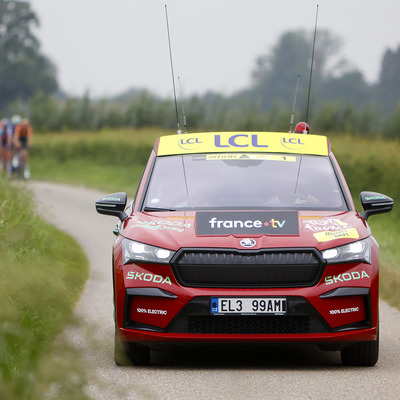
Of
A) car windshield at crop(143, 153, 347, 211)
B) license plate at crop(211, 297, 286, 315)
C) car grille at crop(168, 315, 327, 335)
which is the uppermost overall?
car windshield at crop(143, 153, 347, 211)

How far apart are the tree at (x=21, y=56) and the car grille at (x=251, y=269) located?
4306 inches

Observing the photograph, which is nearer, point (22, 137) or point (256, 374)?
point (256, 374)

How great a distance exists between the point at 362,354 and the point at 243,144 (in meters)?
2.13

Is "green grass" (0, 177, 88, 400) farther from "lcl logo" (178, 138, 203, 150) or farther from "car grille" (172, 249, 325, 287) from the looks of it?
"lcl logo" (178, 138, 203, 150)

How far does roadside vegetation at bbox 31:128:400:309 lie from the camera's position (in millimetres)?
17908

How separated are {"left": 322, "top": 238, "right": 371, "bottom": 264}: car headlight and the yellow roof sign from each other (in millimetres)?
1612

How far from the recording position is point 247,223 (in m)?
7.03

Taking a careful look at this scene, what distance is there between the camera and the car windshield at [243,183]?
7.74 meters

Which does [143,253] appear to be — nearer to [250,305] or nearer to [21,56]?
[250,305]

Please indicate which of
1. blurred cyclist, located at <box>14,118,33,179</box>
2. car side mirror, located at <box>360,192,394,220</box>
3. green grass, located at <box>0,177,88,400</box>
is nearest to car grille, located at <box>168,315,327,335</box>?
green grass, located at <box>0,177,88,400</box>

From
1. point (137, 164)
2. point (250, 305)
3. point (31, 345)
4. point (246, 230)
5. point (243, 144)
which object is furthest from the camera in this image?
point (137, 164)

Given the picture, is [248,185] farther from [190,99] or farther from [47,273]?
[190,99]

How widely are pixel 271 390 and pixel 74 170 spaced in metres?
35.8

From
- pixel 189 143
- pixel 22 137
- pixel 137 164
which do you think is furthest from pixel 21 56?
pixel 189 143
